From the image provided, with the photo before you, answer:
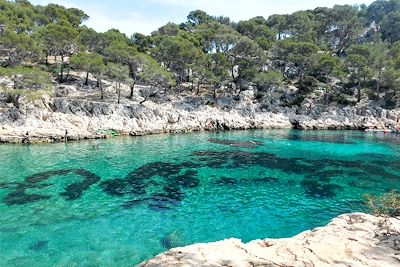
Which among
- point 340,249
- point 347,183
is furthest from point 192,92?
point 340,249

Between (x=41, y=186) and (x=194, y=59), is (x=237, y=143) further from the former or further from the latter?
(x=194, y=59)

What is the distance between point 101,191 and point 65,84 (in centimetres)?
5208

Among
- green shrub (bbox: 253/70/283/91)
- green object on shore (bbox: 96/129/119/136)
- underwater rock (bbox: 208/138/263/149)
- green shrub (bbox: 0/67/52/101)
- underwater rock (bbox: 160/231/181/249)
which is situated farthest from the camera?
green shrub (bbox: 253/70/283/91)

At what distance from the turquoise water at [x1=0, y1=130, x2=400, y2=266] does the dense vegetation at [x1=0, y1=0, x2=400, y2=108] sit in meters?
31.7

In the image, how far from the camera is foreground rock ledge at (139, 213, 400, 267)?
9.27 meters

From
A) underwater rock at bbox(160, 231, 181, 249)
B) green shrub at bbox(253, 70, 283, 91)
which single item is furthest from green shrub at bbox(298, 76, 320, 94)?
underwater rock at bbox(160, 231, 181, 249)

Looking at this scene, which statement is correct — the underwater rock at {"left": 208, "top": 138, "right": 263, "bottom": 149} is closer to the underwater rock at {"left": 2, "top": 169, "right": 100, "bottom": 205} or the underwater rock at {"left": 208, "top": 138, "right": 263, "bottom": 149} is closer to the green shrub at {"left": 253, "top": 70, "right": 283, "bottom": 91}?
the underwater rock at {"left": 2, "top": 169, "right": 100, "bottom": 205}

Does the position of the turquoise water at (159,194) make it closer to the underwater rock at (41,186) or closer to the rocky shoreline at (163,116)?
the underwater rock at (41,186)

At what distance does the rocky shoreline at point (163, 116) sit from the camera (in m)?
50.6

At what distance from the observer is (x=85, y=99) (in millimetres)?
61875

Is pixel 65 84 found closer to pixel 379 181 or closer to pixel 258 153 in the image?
pixel 258 153

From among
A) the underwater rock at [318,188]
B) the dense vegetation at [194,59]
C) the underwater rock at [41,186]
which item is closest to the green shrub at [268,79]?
the dense vegetation at [194,59]

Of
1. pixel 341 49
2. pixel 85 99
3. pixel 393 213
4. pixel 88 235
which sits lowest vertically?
pixel 88 235

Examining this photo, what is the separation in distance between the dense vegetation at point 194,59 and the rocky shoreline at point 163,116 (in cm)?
522
